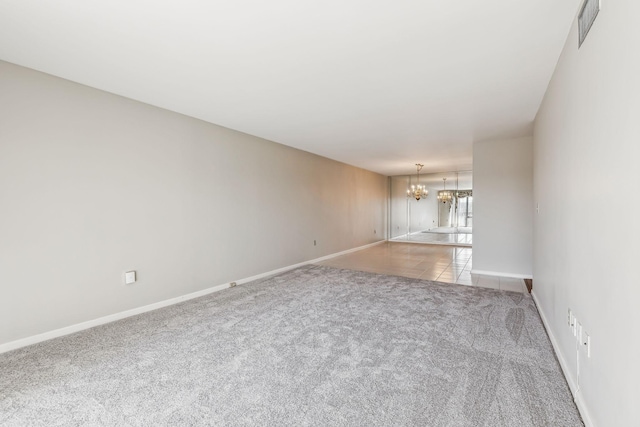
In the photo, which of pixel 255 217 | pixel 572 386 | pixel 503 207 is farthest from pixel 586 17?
pixel 255 217

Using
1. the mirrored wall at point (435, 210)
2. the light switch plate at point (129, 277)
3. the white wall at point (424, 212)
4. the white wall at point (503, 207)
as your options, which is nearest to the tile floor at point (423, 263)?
the white wall at point (503, 207)

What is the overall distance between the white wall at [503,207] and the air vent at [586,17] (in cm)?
351

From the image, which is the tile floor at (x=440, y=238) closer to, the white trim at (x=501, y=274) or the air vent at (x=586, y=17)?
the white trim at (x=501, y=274)

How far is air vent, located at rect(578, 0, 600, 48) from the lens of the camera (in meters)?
1.49

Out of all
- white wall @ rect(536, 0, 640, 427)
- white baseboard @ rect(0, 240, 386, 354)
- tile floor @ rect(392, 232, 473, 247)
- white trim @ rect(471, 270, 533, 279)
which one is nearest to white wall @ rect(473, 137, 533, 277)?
white trim @ rect(471, 270, 533, 279)

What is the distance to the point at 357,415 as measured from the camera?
1.65 meters

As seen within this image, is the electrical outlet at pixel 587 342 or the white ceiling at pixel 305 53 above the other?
the white ceiling at pixel 305 53

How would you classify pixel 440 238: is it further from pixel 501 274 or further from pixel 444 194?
pixel 501 274

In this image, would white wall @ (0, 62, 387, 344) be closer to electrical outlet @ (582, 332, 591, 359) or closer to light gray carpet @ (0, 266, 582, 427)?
light gray carpet @ (0, 266, 582, 427)

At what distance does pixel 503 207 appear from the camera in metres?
5.01

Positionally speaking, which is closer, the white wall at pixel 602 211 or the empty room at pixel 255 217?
the white wall at pixel 602 211

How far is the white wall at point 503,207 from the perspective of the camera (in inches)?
190

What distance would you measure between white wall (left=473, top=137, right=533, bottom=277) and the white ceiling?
1201mm

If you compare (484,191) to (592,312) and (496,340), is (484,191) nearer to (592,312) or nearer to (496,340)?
(496,340)
